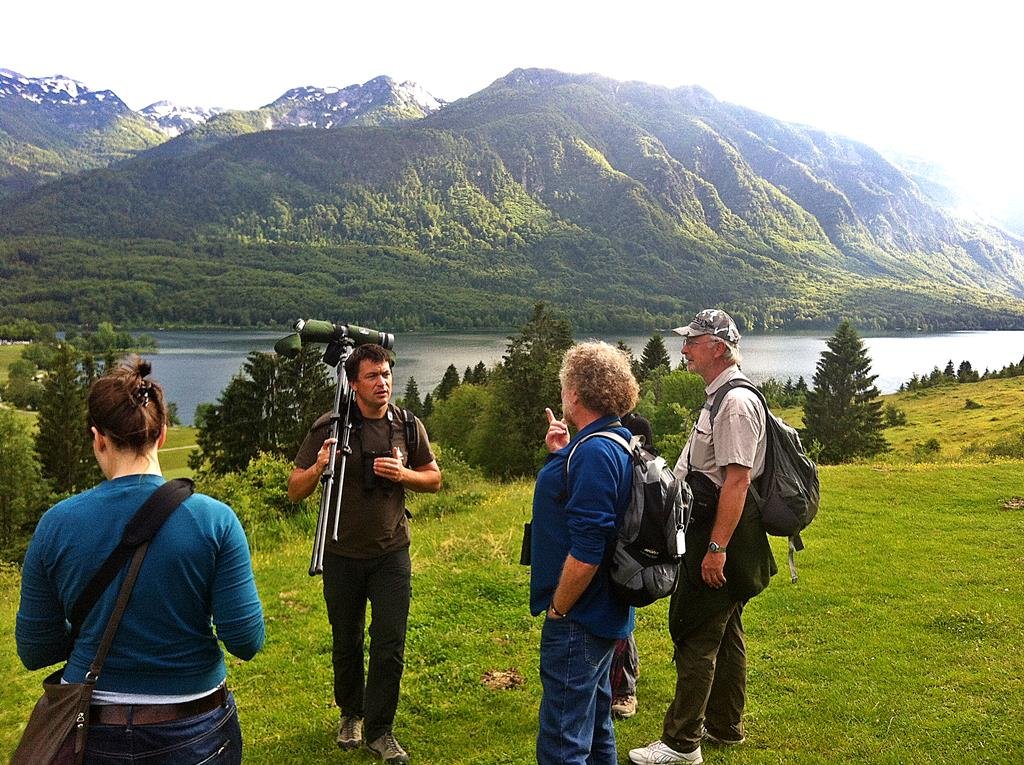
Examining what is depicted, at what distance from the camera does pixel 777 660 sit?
563 cm

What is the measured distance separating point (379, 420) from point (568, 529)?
1.66 meters

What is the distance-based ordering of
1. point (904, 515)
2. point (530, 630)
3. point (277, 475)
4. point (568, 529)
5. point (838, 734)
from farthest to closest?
point (277, 475) < point (904, 515) < point (530, 630) < point (838, 734) < point (568, 529)

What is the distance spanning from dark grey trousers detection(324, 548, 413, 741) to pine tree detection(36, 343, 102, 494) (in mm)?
38900

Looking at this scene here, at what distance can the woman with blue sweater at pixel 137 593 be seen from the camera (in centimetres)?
221

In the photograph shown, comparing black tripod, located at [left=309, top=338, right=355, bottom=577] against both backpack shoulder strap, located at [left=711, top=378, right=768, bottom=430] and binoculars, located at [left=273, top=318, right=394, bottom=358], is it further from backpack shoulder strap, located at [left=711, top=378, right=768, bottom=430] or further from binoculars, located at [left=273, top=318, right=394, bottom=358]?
backpack shoulder strap, located at [left=711, top=378, right=768, bottom=430]

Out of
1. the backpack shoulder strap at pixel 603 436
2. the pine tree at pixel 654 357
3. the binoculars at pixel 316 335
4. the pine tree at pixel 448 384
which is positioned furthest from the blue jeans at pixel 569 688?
the pine tree at pixel 448 384

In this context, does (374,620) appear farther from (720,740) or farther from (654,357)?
(654,357)

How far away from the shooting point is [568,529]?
2996 mm

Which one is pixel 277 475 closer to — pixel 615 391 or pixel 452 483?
pixel 452 483

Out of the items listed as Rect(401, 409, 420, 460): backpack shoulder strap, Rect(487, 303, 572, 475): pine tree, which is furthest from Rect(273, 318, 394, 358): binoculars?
Rect(487, 303, 572, 475): pine tree

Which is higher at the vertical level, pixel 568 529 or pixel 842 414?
pixel 568 529

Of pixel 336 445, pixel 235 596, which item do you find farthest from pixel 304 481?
pixel 235 596

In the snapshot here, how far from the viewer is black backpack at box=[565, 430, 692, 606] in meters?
2.93

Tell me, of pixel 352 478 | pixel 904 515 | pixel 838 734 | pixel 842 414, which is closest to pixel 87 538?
pixel 352 478
